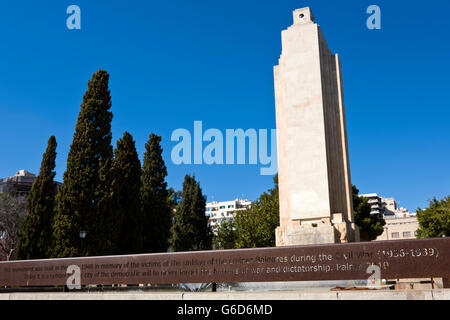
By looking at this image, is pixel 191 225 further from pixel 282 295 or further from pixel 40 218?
pixel 282 295

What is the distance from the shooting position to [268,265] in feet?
27.3

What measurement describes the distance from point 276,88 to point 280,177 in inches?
143

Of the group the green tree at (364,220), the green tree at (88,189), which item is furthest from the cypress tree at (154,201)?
the green tree at (364,220)

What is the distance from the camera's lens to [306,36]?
601 inches

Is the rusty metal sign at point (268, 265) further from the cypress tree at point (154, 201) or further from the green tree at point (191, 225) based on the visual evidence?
the green tree at point (191, 225)

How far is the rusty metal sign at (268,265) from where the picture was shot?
298 inches

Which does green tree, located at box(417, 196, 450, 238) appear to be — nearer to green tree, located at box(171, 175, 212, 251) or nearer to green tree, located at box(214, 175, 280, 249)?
green tree, located at box(214, 175, 280, 249)

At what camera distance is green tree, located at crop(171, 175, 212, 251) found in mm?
38906

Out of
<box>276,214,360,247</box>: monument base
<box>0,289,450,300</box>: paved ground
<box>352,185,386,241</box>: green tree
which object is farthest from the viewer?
<box>352,185,386,241</box>: green tree

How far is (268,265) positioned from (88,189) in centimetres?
1818

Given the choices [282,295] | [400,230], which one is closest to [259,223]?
[282,295]

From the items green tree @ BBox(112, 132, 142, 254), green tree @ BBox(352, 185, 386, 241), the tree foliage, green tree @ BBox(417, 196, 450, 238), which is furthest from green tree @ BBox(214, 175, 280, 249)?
the tree foliage

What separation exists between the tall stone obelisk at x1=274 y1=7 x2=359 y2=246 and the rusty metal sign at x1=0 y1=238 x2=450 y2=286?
5.58m
